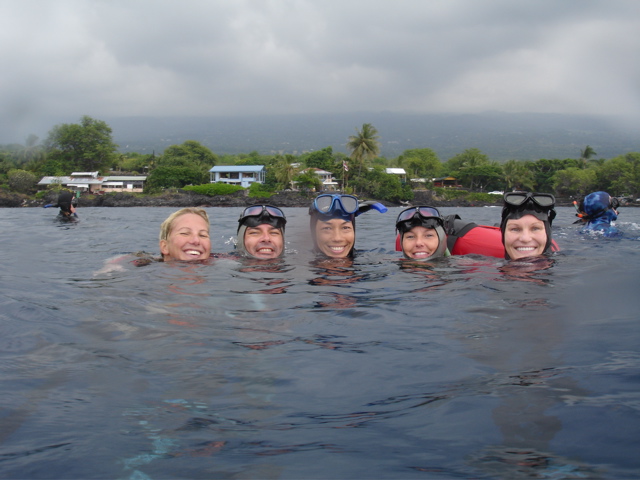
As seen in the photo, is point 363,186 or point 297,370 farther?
point 363,186

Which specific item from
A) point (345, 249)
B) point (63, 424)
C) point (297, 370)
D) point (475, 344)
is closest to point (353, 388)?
point (297, 370)

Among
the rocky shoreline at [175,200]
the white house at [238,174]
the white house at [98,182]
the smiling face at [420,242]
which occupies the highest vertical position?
the white house at [238,174]

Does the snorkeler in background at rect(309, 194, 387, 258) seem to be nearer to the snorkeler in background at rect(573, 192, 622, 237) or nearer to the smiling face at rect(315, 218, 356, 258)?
the smiling face at rect(315, 218, 356, 258)

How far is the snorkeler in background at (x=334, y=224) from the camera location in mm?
6871

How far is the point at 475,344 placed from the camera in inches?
136

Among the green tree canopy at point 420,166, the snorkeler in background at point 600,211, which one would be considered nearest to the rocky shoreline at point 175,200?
the green tree canopy at point 420,166

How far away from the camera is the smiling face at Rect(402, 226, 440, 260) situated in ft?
21.8

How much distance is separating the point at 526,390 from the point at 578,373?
45 centimetres

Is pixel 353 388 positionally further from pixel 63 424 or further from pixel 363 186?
pixel 363 186

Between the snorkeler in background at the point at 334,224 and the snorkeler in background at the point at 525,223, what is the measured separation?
1619mm

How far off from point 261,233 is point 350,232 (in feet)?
3.94

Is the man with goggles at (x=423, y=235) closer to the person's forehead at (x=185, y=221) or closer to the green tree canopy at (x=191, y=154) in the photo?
the person's forehead at (x=185, y=221)

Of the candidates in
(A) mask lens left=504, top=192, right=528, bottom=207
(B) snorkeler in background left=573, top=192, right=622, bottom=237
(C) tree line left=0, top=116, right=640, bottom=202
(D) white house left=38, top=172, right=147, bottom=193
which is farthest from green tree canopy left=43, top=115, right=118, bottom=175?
(A) mask lens left=504, top=192, right=528, bottom=207

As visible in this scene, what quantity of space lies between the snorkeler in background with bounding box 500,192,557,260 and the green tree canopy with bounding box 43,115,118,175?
106675mm
